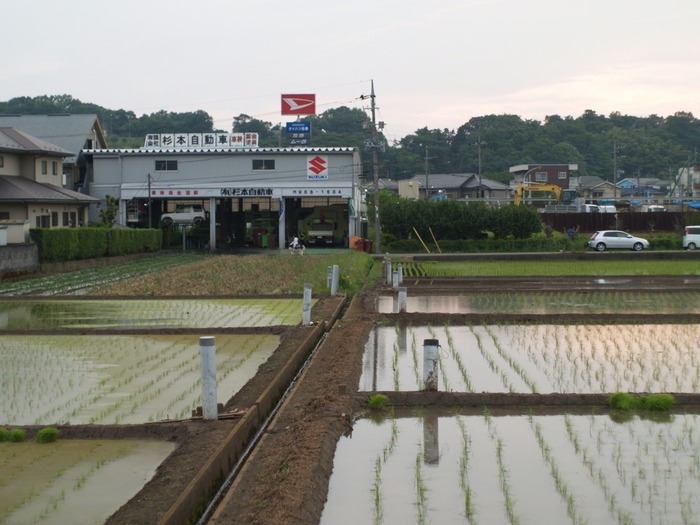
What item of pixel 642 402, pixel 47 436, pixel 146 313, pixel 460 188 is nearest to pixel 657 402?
pixel 642 402

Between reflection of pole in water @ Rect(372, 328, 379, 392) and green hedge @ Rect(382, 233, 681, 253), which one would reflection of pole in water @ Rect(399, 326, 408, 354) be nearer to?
reflection of pole in water @ Rect(372, 328, 379, 392)

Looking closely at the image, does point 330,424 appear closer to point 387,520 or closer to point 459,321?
point 387,520

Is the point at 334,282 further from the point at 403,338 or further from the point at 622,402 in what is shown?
the point at 622,402

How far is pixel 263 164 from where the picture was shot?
51.5 m

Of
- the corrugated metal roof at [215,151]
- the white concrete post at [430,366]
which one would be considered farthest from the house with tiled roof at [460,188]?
the white concrete post at [430,366]

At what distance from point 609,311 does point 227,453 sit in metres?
13.3

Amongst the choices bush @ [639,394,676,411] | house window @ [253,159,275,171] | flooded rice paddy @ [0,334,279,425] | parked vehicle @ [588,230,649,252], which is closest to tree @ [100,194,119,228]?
house window @ [253,159,275,171]

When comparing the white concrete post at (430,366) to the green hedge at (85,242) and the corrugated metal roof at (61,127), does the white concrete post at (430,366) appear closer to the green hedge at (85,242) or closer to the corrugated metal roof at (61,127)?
the green hedge at (85,242)

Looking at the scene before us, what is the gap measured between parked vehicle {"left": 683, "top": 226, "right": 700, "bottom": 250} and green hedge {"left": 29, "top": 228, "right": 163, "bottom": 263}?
28.3 metres

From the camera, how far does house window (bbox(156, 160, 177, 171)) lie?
51.8 meters

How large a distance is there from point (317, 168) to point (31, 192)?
1800 cm

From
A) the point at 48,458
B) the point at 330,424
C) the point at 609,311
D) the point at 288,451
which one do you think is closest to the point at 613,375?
the point at 330,424

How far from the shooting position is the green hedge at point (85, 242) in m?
31.8

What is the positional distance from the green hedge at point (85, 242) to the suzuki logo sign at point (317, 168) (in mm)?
10432
